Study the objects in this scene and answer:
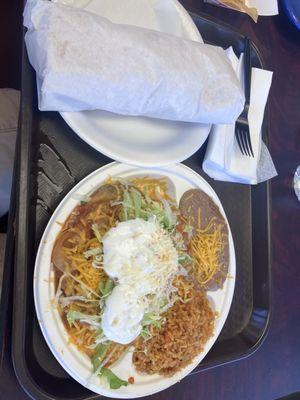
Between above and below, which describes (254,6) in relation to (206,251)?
above

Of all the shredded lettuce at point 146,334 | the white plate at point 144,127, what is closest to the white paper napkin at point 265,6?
the white plate at point 144,127

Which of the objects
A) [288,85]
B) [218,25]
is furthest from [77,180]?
[288,85]

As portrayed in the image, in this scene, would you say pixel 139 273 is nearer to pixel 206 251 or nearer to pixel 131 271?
pixel 131 271

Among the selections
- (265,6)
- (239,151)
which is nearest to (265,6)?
(265,6)

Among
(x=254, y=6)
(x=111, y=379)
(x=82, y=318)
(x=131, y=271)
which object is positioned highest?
(x=254, y=6)

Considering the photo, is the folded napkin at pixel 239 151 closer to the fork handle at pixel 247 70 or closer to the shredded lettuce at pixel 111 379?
the fork handle at pixel 247 70

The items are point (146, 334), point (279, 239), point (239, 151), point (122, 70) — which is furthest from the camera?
point (279, 239)
